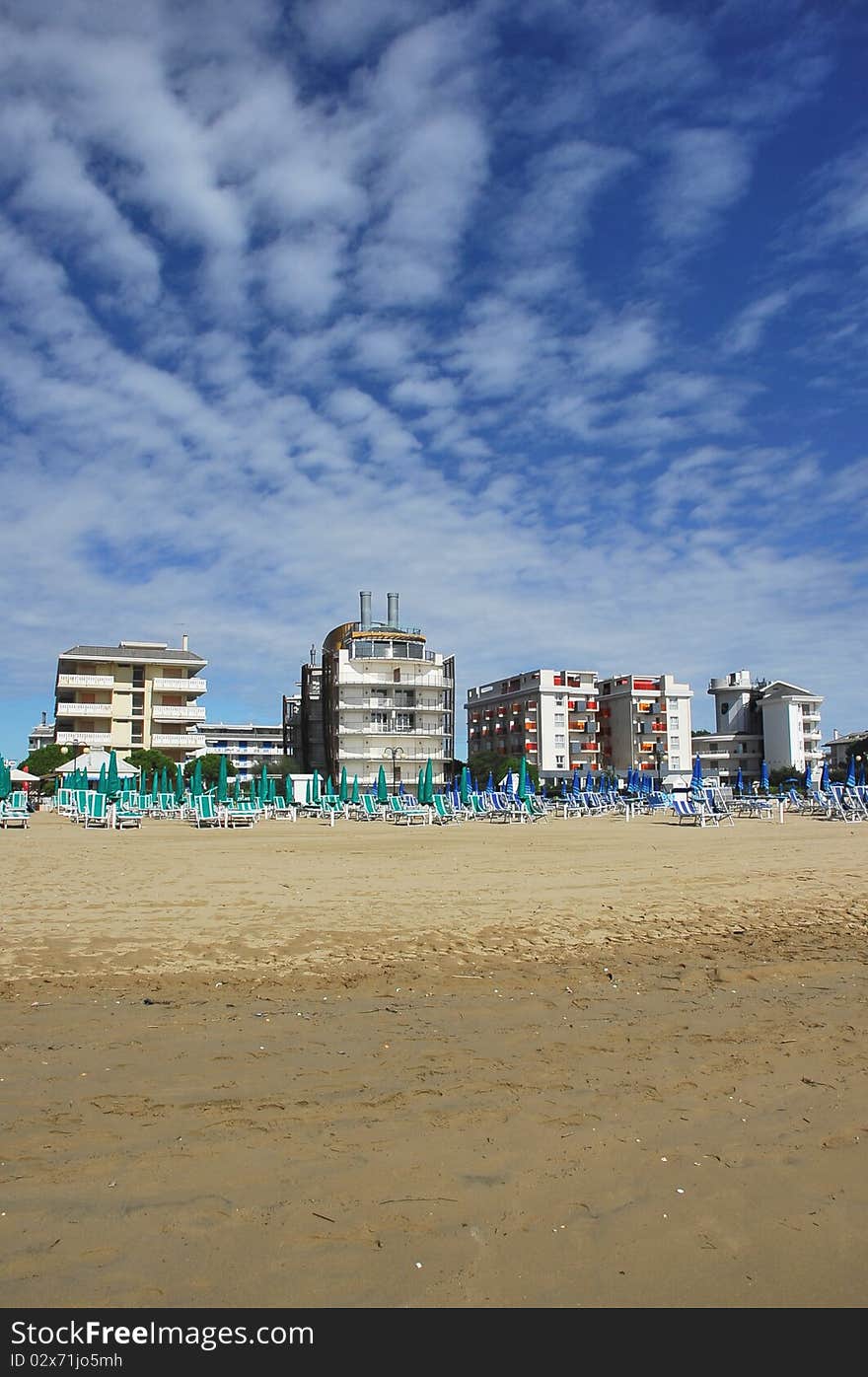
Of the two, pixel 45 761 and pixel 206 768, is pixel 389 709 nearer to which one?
pixel 206 768

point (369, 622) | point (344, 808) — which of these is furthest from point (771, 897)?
point (369, 622)

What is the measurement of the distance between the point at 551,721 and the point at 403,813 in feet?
202

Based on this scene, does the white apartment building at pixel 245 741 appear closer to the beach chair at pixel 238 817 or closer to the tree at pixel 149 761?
the tree at pixel 149 761

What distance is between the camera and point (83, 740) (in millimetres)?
60812

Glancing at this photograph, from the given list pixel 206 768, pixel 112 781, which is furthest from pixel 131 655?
pixel 112 781

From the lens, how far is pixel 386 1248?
291 cm

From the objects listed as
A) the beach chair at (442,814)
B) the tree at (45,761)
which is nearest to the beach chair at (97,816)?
the beach chair at (442,814)

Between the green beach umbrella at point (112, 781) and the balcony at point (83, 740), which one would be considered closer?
the green beach umbrella at point (112, 781)

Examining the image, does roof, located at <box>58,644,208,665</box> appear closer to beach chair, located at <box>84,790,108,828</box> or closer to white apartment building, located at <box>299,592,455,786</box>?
white apartment building, located at <box>299,592,455,786</box>

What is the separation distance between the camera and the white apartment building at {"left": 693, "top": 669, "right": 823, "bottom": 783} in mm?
96188

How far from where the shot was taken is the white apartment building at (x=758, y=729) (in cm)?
9619

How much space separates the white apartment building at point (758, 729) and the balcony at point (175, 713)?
56813mm

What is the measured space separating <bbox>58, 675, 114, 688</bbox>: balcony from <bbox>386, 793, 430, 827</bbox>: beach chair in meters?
34.6
